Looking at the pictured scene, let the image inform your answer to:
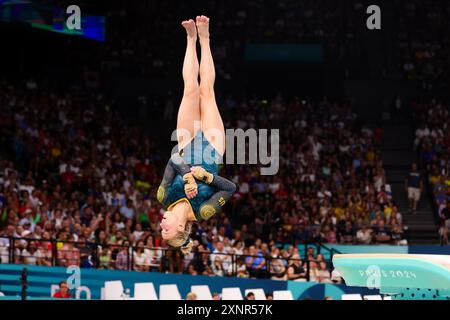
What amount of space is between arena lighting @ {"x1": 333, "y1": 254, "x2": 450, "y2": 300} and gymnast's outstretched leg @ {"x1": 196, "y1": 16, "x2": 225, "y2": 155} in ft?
7.51

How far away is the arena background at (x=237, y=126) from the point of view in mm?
15359

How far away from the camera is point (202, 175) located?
8562 mm

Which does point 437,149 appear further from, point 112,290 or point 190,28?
point 190,28

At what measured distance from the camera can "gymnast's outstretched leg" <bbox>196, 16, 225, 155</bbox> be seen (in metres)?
9.07

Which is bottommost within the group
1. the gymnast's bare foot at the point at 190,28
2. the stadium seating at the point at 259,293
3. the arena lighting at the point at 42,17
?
the stadium seating at the point at 259,293

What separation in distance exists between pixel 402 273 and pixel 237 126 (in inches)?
527

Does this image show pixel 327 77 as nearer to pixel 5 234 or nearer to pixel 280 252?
pixel 280 252

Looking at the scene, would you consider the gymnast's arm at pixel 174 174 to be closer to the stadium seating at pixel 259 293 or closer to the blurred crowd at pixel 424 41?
the stadium seating at pixel 259 293

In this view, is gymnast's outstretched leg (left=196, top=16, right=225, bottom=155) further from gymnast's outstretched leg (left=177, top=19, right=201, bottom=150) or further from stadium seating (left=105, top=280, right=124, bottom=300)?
stadium seating (left=105, top=280, right=124, bottom=300)

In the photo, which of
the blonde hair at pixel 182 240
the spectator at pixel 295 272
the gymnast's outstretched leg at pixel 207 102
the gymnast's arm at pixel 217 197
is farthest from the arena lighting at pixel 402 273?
the spectator at pixel 295 272

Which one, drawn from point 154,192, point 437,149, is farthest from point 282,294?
point 437,149

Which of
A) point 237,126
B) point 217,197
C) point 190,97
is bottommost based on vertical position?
point 217,197

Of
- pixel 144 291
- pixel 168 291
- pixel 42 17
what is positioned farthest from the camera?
pixel 42 17
